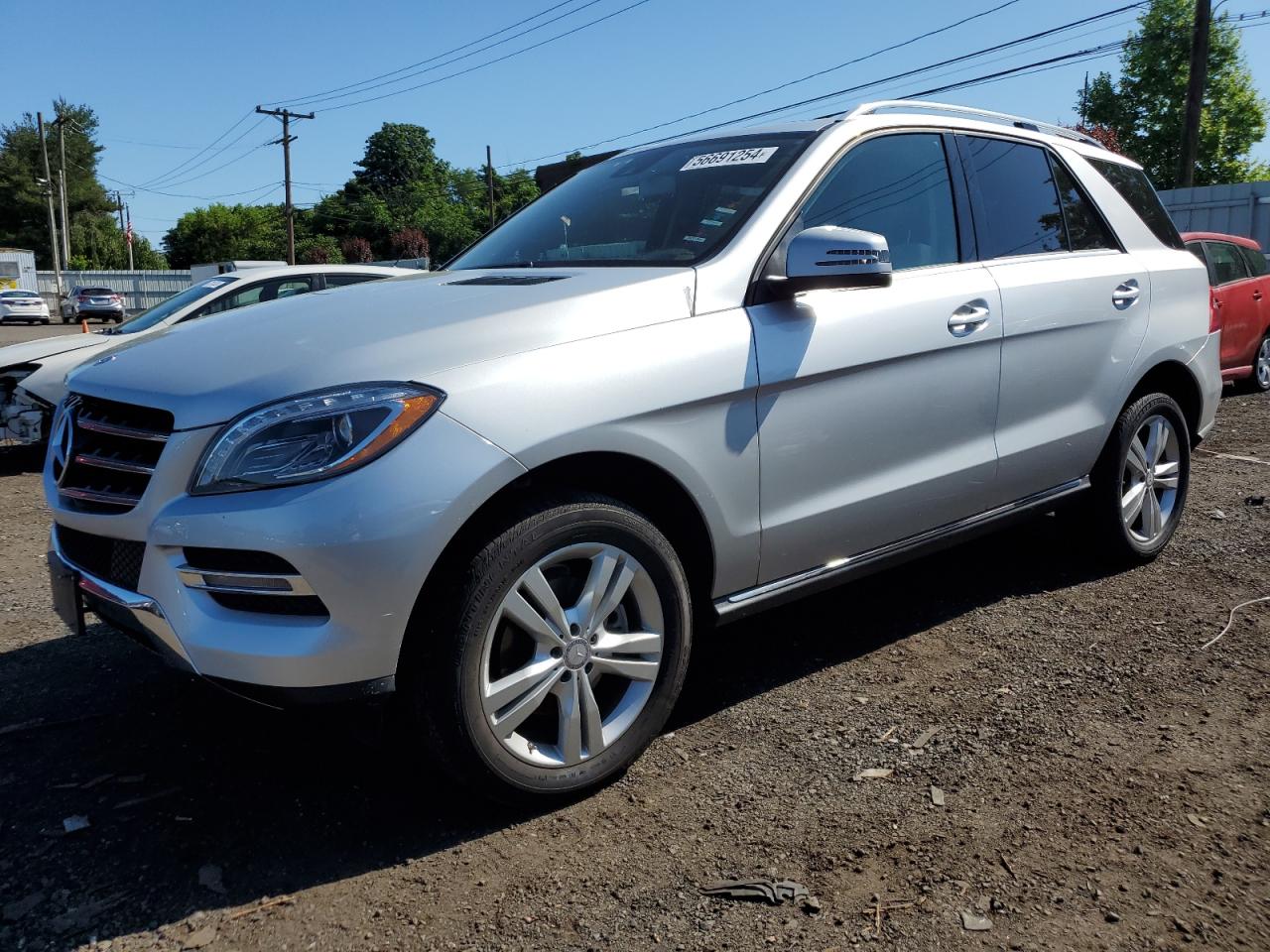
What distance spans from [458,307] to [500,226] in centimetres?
161

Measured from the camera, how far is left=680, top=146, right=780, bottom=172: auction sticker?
3391 millimetres

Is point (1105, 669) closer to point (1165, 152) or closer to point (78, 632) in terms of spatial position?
point (78, 632)

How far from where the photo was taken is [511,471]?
7.95 ft

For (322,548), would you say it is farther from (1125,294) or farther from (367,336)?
(1125,294)

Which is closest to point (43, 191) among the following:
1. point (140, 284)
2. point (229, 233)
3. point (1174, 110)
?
point (229, 233)

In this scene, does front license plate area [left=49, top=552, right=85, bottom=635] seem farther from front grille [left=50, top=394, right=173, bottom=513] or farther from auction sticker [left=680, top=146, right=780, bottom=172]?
auction sticker [left=680, top=146, right=780, bottom=172]

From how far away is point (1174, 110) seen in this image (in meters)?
56.1

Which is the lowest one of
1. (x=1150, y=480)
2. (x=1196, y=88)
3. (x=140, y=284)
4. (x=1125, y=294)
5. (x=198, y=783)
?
(x=198, y=783)

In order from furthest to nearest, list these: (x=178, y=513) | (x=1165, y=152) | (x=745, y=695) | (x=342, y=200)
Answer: (x=342, y=200) < (x=1165, y=152) < (x=745, y=695) < (x=178, y=513)

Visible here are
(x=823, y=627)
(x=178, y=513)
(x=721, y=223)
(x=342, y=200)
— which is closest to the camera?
(x=178, y=513)

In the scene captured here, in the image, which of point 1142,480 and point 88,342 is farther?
point 88,342

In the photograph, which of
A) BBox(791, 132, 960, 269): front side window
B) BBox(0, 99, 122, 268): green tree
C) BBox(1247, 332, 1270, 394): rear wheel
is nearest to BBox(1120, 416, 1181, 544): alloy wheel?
BBox(791, 132, 960, 269): front side window

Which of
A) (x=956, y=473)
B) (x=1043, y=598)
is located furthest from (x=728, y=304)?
(x=1043, y=598)

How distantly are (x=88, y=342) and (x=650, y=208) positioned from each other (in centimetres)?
632
